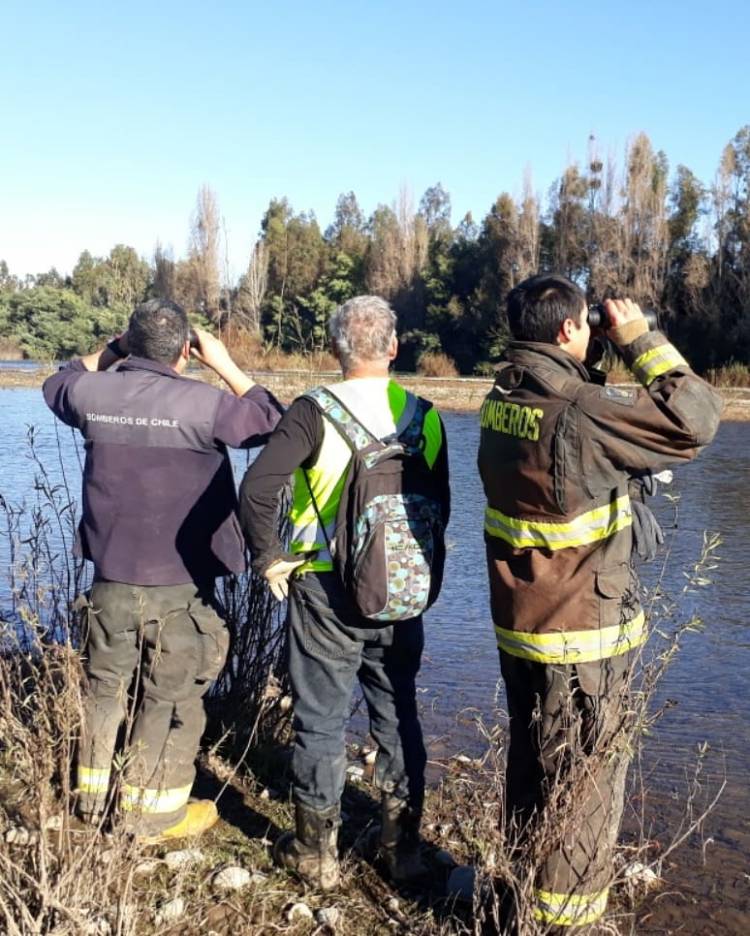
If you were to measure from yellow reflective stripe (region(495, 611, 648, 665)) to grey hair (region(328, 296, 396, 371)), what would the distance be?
3.58 feet

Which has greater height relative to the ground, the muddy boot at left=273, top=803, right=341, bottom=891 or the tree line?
the tree line

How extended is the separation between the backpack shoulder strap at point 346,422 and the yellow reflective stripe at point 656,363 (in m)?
0.90

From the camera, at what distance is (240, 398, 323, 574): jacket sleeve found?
326 cm

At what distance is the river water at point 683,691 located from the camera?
380cm

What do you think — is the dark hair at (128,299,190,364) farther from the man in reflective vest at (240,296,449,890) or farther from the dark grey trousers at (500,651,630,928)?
the dark grey trousers at (500,651,630,928)

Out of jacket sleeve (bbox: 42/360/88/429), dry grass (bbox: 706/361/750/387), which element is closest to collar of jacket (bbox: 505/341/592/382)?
jacket sleeve (bbox: 42/360/88/429)

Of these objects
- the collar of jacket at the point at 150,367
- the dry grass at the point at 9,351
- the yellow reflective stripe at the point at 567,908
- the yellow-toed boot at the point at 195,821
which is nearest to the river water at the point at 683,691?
the yellow reflective stripe at the point at 567,908

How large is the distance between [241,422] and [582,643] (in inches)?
58.0

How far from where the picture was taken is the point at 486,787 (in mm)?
3691

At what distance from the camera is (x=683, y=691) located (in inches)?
237

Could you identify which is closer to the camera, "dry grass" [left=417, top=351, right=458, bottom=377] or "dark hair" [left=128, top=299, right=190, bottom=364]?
"dark hair" [left=128, top=299, right=190, bottom=364]

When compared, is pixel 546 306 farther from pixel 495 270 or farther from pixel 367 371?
pixel 495 270

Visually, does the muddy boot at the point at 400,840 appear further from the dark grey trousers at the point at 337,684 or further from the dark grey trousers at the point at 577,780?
the dark grey trousers at the point at 577,780

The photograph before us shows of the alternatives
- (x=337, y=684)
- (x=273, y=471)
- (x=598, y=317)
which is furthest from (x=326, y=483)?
(x=598, y=317)
